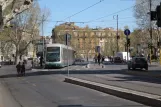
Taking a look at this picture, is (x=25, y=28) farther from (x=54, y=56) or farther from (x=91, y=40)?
(x=91, y=40)

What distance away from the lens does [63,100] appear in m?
18.6

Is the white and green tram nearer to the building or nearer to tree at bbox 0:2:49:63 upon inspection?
tree at bbox 0:2:49:63

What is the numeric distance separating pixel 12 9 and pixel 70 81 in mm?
10245

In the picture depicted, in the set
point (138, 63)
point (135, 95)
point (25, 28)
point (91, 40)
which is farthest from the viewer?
point (91, 40)

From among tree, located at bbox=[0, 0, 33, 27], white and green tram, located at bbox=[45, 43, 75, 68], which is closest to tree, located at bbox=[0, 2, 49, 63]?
white and green tram, located at bbox=[45, 43, 75, 68]

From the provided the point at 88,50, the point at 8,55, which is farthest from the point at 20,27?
the point at 88,50

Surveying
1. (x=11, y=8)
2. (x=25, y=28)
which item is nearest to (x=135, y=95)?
(x=11, y=8)

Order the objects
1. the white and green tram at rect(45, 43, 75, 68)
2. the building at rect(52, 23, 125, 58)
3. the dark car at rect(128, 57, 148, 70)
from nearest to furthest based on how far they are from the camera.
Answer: the dark car at rect(128, 57, 148, 70) < the white and green tram at rect(45, 43, 75, 68) < the building at rect(52, 23, 125, 58)

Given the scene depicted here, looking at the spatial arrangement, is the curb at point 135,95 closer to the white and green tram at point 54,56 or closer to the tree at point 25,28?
the white and green tram at point 54,56

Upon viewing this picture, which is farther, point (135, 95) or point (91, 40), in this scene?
point (91, 40)

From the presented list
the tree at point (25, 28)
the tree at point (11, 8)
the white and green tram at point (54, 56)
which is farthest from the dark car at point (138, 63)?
the tree at point (25, 28)

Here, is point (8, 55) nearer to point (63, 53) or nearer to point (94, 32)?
point (94, 32)

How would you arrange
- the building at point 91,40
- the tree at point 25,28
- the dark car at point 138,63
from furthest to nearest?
the building at point 91,40, the tree at point 25,28, the dark car at point 138,63

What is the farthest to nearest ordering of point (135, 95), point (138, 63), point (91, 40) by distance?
point (91, 40)
point (138, 63)
point (135, 95)
